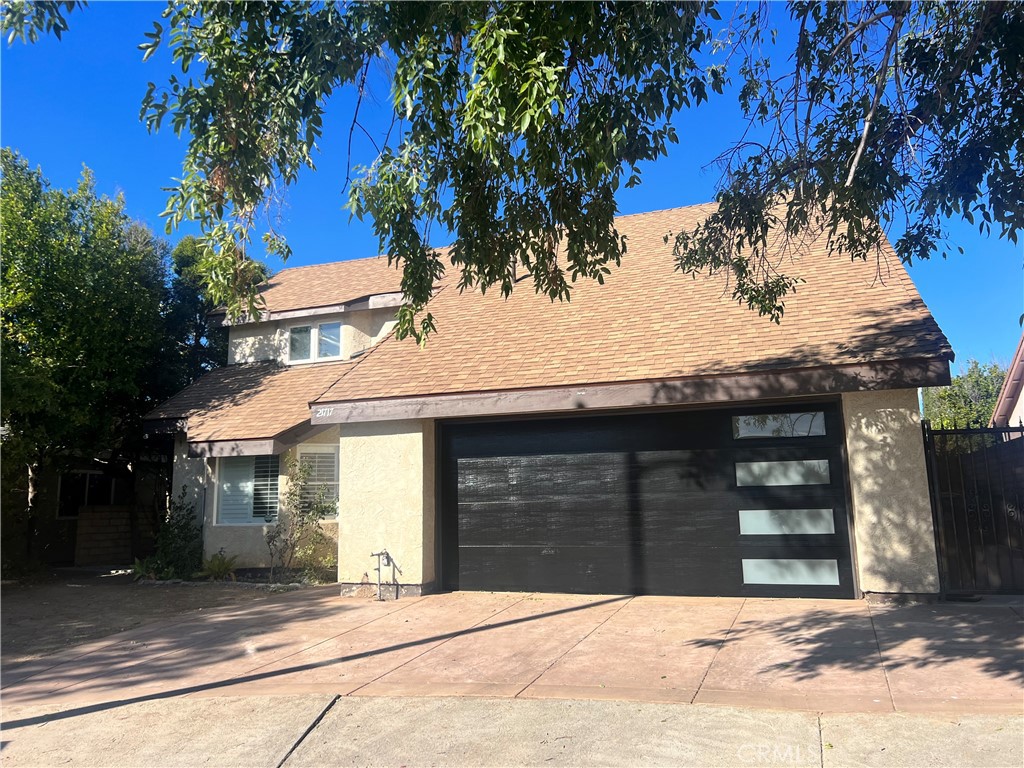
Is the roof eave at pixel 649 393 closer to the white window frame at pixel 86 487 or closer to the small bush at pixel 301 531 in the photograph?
the small bush at pixel 301 531

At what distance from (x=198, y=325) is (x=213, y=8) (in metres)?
16.4

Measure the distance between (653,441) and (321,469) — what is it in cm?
726

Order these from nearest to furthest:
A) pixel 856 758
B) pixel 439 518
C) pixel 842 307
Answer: pixel 856 758
pixel 842 307
pixel 439 518

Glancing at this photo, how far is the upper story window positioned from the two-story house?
3393mm

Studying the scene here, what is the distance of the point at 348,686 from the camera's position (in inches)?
273

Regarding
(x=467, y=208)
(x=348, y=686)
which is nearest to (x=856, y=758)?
(x=348, y=686)

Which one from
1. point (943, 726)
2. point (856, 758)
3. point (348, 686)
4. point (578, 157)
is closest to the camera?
point (856, 758)

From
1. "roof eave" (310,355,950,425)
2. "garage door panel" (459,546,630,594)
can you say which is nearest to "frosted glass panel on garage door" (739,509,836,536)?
"roof eave" (310,355,950,425)

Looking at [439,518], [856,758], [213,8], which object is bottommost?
[856,758]

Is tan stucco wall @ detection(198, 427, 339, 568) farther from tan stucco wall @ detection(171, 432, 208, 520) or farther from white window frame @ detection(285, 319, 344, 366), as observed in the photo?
white window frame @ detection(285, 319, 344, 366)

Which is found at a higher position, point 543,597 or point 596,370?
point 596,370

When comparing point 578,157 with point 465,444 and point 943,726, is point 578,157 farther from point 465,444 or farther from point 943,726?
point 465,444

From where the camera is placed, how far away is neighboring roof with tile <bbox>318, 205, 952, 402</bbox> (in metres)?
9.94

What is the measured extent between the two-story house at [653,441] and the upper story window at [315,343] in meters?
3.39
